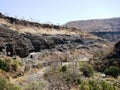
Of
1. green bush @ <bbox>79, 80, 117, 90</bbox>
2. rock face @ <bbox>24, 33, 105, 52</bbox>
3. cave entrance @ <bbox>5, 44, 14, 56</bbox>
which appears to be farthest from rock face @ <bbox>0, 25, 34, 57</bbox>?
green bush @ <bbox>79, 80, 117, 90</bbox>

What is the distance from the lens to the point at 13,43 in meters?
73.6

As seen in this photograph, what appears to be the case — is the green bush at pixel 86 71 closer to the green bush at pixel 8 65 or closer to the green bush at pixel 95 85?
the green bush at pixel 95 85

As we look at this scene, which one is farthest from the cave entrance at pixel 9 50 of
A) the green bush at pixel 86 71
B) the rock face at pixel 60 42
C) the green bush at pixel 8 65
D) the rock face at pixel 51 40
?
the green bush at pixel 86 71

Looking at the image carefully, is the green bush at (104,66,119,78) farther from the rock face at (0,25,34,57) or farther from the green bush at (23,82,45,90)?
the rock face at (0,25,34,57)

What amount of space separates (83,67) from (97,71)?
7589mm

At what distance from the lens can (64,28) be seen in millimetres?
100562

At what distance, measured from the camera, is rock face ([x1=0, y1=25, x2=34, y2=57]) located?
7081 centimetres

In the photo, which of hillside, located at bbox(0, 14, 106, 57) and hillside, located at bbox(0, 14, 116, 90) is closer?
hillside, located at bbox(0, 14, 116, 90)

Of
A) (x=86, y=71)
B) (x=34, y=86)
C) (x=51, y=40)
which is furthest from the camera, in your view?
(x=51, y=40)

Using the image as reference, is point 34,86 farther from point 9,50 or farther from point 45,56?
point 45,56

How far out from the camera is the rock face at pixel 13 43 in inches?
2788

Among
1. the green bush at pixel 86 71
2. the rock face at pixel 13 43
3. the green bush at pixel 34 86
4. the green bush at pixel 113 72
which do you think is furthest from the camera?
the rock face at pixel 13 43

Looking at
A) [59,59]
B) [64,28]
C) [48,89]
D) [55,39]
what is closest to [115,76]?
[48,89]

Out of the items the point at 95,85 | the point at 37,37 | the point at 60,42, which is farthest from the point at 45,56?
the point at 95,85
